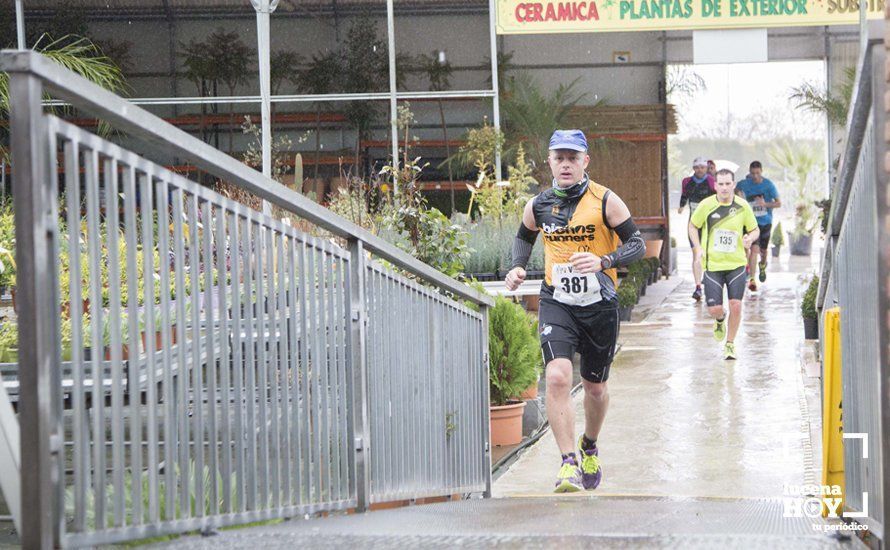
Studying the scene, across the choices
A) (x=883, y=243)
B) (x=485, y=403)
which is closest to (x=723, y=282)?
(x=485, y=403)

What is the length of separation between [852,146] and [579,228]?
2.55m

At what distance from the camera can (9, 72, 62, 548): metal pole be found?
2283mm

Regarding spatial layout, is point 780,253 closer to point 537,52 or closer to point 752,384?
point 537,52

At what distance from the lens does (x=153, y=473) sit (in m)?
2.74

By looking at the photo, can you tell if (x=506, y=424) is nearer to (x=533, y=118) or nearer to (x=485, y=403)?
(x=485, y=403)

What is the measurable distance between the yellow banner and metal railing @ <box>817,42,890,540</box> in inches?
470

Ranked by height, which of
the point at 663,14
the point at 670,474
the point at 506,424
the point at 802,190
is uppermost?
the point at 663,14

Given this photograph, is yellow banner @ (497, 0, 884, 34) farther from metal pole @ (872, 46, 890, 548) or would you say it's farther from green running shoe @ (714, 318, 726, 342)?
metal pole @ (872, 46, 890, 548)

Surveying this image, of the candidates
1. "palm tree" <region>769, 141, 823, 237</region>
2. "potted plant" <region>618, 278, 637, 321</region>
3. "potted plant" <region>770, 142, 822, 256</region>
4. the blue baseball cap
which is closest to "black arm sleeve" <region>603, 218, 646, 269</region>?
the blue baseball cap

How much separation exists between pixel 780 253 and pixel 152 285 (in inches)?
1098

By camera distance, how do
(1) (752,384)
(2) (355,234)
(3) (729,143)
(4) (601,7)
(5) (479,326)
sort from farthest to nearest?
1. (3) (729,143)
2. (4) (601,7)
3. (1) (752,384)
4. (5) (479,326)
5. (2) (355,234)

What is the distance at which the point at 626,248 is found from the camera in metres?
5.74

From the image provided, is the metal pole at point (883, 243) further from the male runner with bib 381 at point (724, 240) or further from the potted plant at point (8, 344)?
the male runner with bib 381 at point (724, 240)

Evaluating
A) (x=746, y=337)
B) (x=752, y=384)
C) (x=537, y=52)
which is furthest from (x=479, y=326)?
(x=537, y=52)
